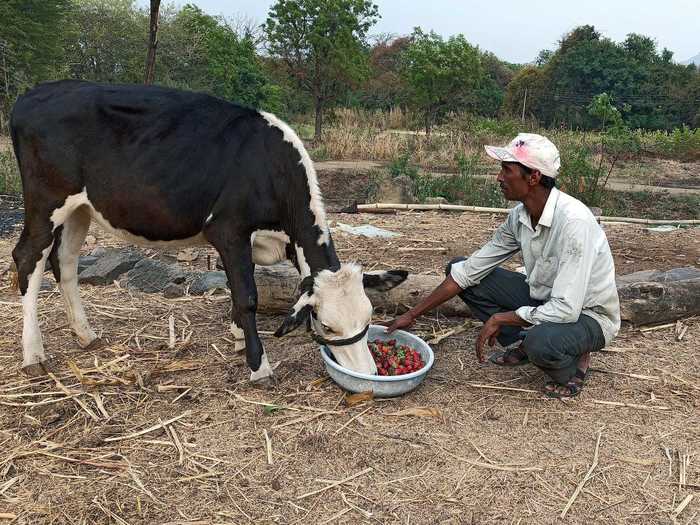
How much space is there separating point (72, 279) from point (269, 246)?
4.89 feet

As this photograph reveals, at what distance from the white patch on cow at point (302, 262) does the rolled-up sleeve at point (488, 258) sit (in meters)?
0.99

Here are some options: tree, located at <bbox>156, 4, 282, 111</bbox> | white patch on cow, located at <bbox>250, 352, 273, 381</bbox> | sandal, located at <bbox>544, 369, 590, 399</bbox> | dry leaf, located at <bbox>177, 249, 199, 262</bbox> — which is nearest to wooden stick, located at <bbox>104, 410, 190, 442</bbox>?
white patch on cow, located at <bbox>250, 352, 273, 381</bbox>

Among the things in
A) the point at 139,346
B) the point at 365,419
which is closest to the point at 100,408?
the point at 139,346

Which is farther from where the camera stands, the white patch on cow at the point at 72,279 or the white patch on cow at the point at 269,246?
the white patch on cow at the point at 72,279

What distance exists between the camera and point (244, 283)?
147 inches

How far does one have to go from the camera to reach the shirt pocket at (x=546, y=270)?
3.55m

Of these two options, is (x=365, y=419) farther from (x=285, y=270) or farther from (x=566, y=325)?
(x=285, y=270)

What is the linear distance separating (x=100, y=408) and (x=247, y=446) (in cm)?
97

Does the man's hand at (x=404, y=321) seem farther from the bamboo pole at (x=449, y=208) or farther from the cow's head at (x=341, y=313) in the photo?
the bamboo pole at (x=449, y=208)

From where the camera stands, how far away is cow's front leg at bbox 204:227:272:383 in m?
3.71

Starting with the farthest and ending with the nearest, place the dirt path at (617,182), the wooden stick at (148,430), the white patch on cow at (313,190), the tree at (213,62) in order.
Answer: the tree at (213,62)
the dirt path at (617,182)
the white patch on cow at (313,190)
the wooden stick at (148,430)

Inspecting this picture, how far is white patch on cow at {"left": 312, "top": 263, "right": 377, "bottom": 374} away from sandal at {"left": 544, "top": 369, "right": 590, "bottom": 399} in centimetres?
112

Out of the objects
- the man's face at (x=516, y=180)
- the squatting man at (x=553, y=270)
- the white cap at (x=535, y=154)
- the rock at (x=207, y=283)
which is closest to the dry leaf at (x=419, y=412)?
the squatting man at (x=553, y=270)

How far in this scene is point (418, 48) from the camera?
21078mm
